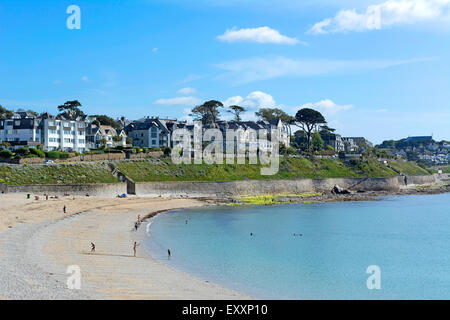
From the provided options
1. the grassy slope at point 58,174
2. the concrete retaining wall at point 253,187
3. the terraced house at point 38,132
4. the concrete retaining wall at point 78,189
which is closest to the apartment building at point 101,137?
the terraced house at point 38,132

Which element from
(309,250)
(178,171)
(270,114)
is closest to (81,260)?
(309,250)

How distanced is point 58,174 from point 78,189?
481cm

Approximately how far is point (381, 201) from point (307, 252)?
54.7 meters

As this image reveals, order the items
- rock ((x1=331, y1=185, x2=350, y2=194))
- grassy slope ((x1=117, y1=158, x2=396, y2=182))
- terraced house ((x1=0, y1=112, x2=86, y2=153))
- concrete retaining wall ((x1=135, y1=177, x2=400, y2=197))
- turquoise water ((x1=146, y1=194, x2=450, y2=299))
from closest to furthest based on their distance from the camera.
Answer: turquoise water ((x1=146, y1=194, x2=450, y2=299)) < concrete retaining wall ((x1=135, y1=177, x2=400, y2=197)) < grassy slope ((x1=117, y1=158, x2=396, y2=182)) < terraced house ((x1=0, y1=112, x2=86, y2=153)) < rock ((x1=331, y1=185, x2=350, y2=194))

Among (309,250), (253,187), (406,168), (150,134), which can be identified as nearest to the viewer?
(309,250)

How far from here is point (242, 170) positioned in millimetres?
90312

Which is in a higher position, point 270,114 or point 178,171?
point 270,114

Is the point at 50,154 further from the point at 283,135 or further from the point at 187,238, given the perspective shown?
the point at 283,135

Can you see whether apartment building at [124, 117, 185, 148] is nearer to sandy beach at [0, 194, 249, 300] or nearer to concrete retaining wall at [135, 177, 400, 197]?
concrete retaining wall at [135, 177, 400, 197]

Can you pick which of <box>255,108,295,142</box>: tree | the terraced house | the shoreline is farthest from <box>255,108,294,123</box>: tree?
the shoreline

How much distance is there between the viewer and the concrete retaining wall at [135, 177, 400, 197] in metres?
72.5

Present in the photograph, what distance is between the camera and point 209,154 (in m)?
93.4

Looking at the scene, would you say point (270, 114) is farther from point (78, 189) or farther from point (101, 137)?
point (78, 189)

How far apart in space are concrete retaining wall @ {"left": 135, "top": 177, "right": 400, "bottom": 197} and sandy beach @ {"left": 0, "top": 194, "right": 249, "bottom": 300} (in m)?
23.9
